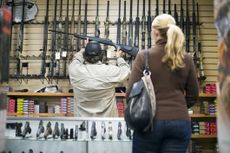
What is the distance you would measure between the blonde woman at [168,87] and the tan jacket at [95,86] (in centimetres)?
194

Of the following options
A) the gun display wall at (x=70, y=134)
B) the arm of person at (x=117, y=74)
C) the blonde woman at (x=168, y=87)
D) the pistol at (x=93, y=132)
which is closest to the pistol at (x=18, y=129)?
the gun display wall at (x=70, y=134)

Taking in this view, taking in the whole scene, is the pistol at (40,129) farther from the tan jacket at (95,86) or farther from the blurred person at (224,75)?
the blurred person at (224,75)

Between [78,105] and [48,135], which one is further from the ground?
[78,105]

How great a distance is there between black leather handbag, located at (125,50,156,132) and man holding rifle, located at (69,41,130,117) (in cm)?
201

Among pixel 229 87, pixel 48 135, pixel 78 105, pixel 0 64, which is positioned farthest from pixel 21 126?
pixel 229 87

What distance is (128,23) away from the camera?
18.2ft

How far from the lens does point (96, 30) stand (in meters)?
5.51

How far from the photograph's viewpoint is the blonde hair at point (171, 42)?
1.89 m

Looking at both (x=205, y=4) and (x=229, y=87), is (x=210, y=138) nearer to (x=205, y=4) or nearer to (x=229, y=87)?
(x=205, y=4)

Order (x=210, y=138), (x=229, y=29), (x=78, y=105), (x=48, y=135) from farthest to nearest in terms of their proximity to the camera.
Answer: (x=210, y=138), (x=78, y=105), (x=48, y=135), (x=229, y=29)

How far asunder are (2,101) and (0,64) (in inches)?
5.0

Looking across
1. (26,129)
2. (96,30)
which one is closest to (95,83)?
(26,129)

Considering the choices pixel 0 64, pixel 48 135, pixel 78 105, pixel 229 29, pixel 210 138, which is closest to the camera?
pixel 229 29

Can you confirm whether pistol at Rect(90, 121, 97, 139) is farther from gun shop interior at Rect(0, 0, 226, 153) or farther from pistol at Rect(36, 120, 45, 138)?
pistol at Rect(36, 120, 45, 138)
